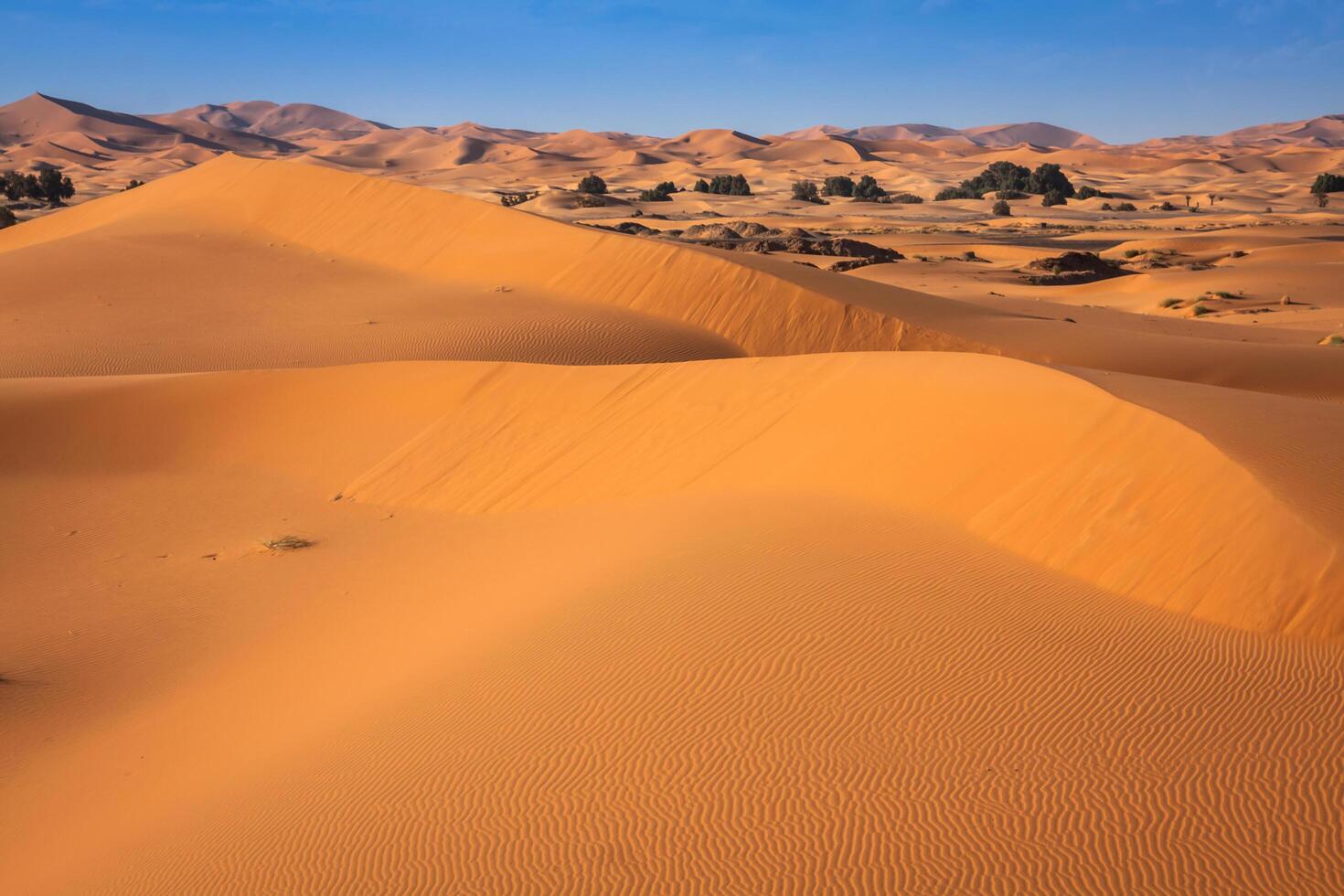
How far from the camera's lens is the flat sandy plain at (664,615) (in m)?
4.38

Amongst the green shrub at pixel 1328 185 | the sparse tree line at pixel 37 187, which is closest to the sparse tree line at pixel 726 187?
the green shrub at pixel 1328 185

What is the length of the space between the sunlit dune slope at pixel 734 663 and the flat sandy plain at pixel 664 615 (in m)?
0.03

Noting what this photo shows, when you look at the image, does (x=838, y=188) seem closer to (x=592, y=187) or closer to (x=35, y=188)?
(x=592, y=187)

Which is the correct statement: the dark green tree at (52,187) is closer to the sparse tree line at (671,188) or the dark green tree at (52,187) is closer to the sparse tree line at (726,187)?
the sparse tree line at (671,188)

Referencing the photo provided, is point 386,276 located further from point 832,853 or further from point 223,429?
point 832,853

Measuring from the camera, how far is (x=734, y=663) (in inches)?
220

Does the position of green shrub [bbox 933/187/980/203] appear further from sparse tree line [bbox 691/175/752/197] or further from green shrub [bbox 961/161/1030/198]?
sparse tree line [bbox 691/175/752/197]

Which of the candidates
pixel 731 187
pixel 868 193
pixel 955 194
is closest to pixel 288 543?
pixel 731 187

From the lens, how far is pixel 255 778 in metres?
5.48

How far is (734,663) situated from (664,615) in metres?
0.79

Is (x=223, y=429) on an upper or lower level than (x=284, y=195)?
lower

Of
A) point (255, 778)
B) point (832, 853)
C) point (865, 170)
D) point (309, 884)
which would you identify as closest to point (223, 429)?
point (255, 778)

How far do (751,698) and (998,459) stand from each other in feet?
11.7

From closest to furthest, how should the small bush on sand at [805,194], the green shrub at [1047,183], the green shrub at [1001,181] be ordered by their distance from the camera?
the small bush on sand at [805,194], the green shrub at [1047,183], the green shrub at [1001,181]
